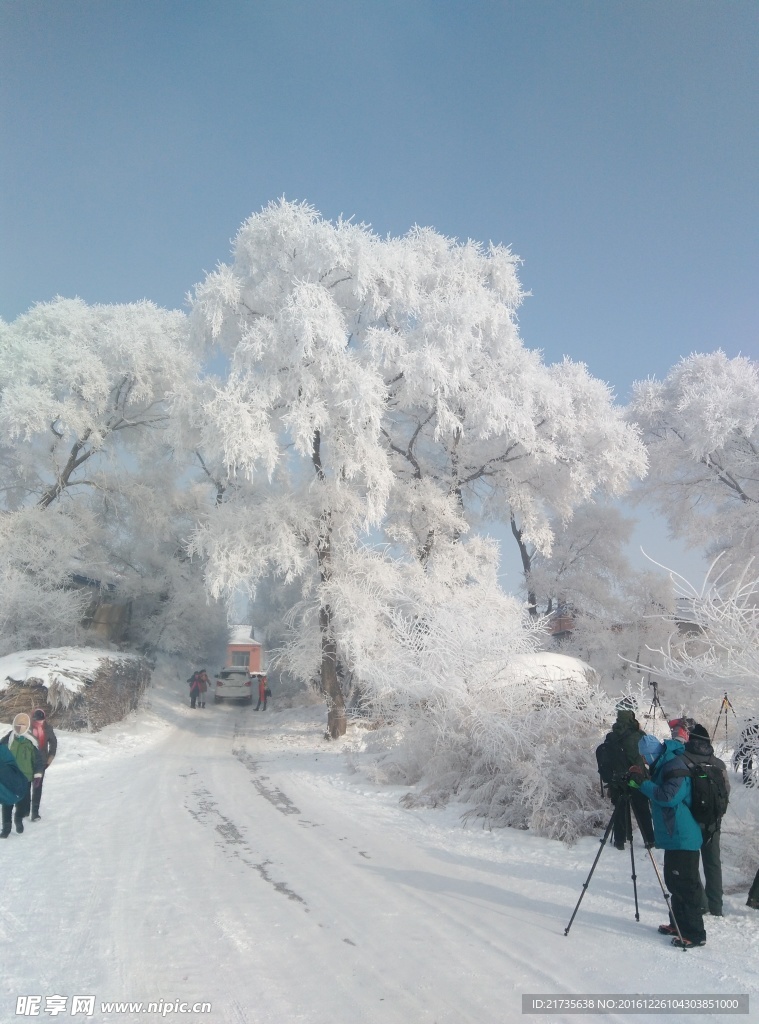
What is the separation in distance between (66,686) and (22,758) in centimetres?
Result: 815

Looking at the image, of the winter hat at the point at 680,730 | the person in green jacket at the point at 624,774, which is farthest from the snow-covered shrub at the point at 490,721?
the winter hat at the point at 680,730

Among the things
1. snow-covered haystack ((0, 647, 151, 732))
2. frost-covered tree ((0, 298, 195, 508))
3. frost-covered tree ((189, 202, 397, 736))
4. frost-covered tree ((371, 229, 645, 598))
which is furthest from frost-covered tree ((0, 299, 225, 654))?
frost-covered tree ((371, 229, 645, 598))

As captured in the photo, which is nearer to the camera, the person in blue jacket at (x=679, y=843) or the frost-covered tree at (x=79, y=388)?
the person in blue jacket at (x=679, y=843)

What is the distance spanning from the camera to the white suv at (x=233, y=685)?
90.7 ft

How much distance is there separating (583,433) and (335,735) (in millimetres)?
11084

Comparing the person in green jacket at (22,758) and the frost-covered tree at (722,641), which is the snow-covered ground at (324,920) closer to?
the person in green jacket at (22,758)

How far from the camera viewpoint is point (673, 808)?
15.8ft

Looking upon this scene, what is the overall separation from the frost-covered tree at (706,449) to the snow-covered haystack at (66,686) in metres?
17.0

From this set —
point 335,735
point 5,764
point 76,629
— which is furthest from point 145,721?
point 5,764

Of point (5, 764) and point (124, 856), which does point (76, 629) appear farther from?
point (124, 856)

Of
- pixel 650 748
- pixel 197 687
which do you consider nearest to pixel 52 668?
pixel 197 687

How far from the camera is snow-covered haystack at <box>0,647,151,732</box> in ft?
48.4

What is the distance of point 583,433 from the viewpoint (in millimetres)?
19766

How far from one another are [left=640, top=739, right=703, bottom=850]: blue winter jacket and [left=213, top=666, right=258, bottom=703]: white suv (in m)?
24.6
